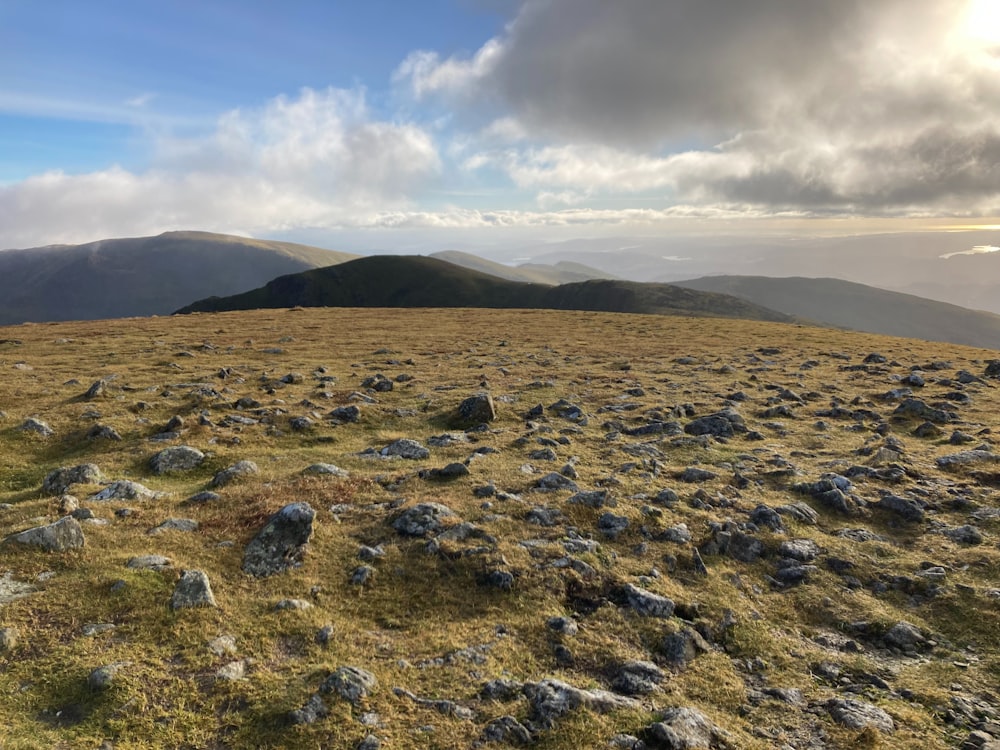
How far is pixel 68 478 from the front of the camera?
15.3 m

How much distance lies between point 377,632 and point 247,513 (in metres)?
5.71

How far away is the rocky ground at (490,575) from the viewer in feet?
26.7

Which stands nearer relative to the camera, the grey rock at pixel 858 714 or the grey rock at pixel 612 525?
the grey rock at pixel 858 714

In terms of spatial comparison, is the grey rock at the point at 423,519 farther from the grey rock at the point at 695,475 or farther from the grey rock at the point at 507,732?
the grey rock at the point at 695,475

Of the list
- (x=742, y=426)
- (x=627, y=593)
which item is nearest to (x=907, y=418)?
(x=742, y=426)

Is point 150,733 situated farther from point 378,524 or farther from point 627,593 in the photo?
point 627,593

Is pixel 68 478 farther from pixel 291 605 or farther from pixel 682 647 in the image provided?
pixel 682 647

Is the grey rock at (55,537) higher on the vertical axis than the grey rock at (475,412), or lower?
higher

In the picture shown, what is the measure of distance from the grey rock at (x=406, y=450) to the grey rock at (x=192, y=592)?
9160mm

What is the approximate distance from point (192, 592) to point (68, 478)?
27.7 ft

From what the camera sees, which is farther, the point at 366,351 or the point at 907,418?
the point at 366,351

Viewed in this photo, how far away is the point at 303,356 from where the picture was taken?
4106cm

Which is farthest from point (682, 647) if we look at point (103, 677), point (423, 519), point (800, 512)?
point (103, 677)

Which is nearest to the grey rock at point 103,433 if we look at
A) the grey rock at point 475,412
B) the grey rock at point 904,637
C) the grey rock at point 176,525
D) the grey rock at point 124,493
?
the grey rock at point 124,493
